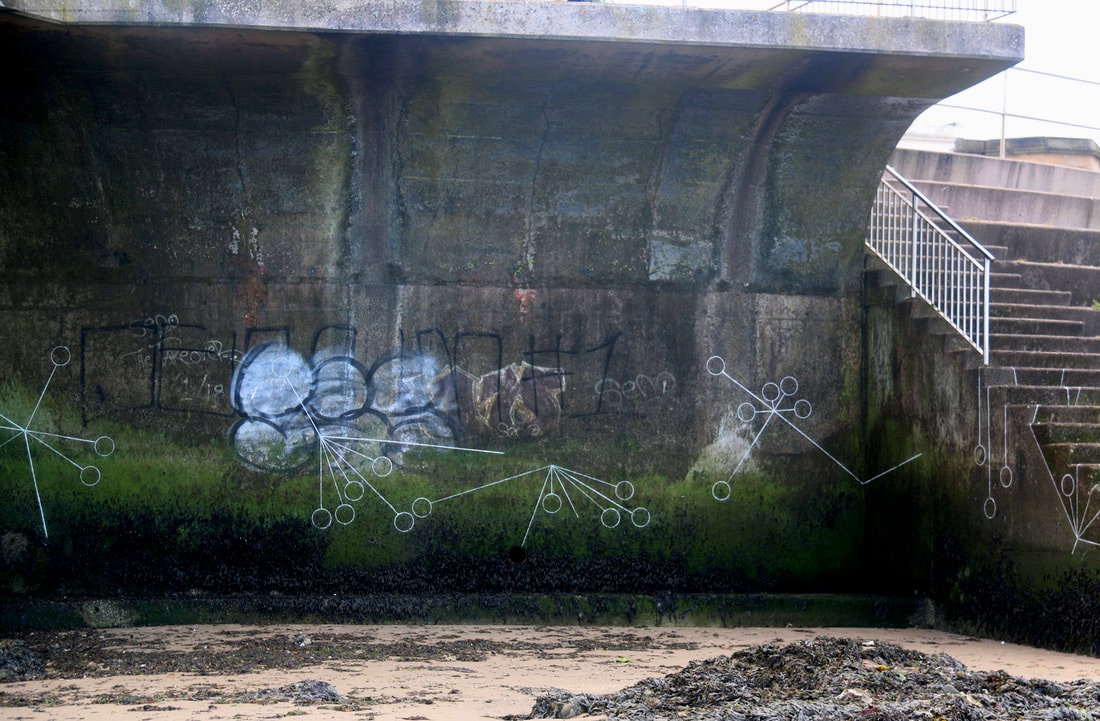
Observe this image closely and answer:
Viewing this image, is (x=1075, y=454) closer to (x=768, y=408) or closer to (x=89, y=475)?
(x=768, y=408)

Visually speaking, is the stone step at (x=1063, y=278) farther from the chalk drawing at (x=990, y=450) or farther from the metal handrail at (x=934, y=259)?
the chalk drawing at (x=990, y=450)

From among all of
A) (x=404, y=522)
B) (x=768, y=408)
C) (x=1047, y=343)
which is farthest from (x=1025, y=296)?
(x=404, y=522)

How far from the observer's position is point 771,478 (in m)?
13.7

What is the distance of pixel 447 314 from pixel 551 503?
2196mm

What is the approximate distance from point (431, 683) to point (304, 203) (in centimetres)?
518

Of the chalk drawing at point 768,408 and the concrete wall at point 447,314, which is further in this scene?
the chalk drawing at point 768,408

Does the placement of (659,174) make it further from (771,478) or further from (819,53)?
(771,478)

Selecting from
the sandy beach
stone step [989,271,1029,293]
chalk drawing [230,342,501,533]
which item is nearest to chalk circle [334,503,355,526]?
chalk drawing [230,342,501,533]

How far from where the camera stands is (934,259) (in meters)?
13.0

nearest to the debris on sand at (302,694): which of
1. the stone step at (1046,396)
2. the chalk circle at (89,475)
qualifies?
the chalk circle at (89,475)

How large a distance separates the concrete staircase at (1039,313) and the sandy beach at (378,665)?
184 cm

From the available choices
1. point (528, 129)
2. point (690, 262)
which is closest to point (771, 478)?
point (690, 262)

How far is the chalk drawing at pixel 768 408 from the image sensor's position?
13.6m

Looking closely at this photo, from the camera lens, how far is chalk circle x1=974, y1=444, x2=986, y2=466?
12172 mm
